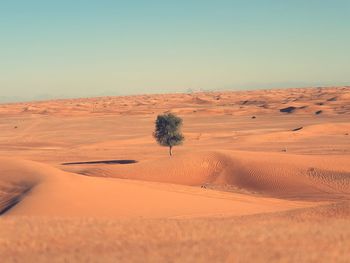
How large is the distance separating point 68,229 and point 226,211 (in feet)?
25.2

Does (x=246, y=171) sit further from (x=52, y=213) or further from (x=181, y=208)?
(x=52, y=213)

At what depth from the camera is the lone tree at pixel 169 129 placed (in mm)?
41062

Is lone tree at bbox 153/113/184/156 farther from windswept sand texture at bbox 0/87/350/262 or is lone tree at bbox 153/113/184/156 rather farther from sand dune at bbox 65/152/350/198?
sand dune at bbox 65/152/350/198

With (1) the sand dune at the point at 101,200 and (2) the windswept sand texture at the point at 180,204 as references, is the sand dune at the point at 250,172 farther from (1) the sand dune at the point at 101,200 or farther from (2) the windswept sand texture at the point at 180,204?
(1) the sand dune at the point at 101,200

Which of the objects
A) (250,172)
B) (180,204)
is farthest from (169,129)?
(180,204)

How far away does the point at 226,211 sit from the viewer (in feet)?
64.5

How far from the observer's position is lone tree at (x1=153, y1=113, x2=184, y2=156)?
135 ft

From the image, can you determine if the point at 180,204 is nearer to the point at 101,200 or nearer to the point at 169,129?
the point at 101,200

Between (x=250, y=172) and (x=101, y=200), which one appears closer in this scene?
(x=101, y=200)

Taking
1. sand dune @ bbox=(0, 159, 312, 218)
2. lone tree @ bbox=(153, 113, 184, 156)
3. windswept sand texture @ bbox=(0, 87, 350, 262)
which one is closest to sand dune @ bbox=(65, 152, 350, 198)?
→ windswept sand texture @ bbox=(0, 87, 350, 262)

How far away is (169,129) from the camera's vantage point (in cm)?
4125

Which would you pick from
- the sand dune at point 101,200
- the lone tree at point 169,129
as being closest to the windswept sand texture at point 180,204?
the sand dune at point 101,200

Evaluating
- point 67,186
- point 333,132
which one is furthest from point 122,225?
point 333,132

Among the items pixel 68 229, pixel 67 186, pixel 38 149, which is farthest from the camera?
pixel 38 149
